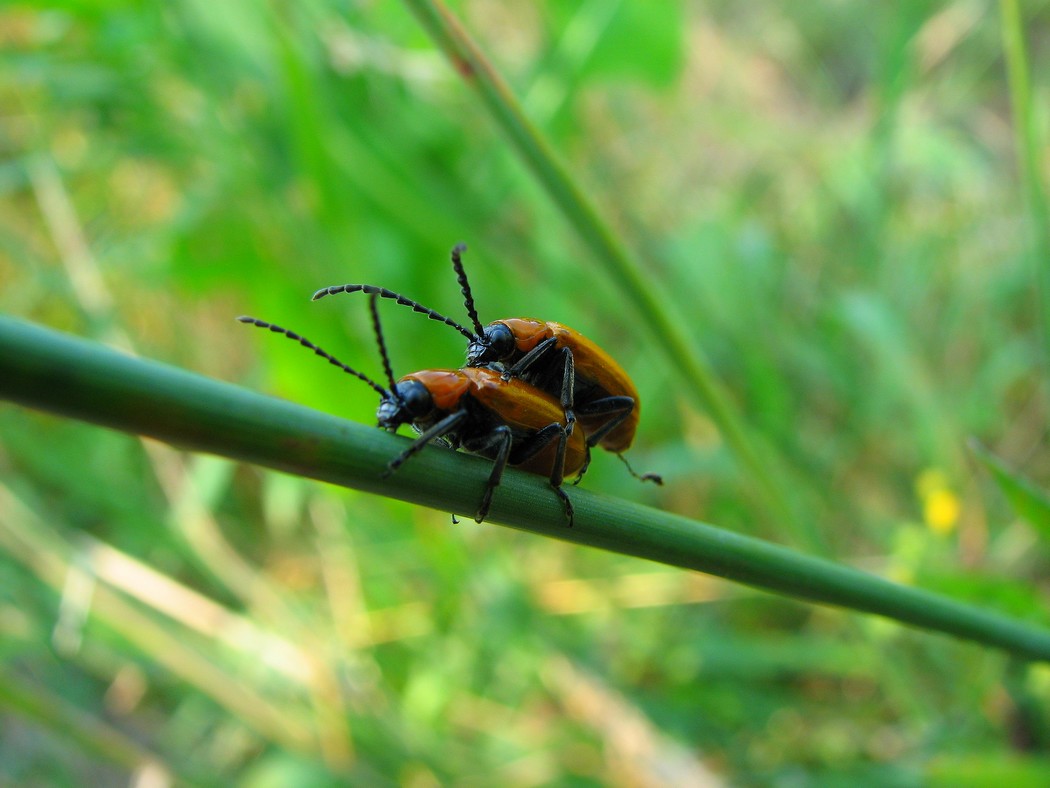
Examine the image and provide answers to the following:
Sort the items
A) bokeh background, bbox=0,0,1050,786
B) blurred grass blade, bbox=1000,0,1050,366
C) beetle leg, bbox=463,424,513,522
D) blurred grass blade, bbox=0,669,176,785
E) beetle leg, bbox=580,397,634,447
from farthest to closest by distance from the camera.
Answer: bokeh background, bbox=0,0,1050,786, blurred grass blade, bbox=0,669,176,785, beetle leg, bbox=580,397,634,447, blurred grass blade, bbox=1000,0,1050,366, beetle leg, bbox=463,424,513,522

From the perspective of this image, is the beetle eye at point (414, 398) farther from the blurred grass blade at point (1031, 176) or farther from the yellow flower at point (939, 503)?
the yellow flower at point (939, 503)

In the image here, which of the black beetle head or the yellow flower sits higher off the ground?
the yellow flower

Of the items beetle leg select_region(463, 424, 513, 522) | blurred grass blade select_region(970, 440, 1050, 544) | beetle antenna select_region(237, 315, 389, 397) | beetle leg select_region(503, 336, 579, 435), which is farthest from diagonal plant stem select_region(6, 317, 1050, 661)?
beetle leg select_region(503, 336, 579, 435)

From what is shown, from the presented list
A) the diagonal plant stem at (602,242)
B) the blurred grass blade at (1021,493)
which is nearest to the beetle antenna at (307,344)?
the diagonal plant stem at (602,242)

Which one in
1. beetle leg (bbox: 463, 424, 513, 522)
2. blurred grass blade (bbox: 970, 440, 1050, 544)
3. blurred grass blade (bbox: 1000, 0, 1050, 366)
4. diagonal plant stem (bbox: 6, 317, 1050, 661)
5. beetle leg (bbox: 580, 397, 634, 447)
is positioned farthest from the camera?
beetle leg (bbox: 580, 397, 634, 447)

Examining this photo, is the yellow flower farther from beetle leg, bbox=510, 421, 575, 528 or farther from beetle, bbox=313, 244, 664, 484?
beetle leg, bbox=510, 421, 575, 528

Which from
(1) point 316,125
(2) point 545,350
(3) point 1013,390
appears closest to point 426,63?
(1) point 316,125

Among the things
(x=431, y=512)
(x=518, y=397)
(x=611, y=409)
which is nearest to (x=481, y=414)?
(x=518, y=397)
